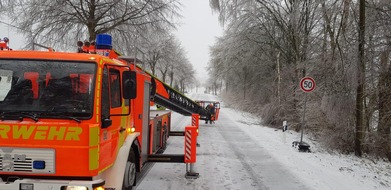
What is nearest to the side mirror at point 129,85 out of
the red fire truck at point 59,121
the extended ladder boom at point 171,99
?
the red fire truck at point 59,121

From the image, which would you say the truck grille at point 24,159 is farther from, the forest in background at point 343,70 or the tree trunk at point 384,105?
the tree trunk at point 384,105

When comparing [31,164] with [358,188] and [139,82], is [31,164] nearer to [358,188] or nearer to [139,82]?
[139,82]

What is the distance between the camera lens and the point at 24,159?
12.8 feet

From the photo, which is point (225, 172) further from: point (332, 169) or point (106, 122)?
point (106, 122)

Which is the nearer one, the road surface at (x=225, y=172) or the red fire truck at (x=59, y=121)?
the red fire truck at (x=59, y=121)

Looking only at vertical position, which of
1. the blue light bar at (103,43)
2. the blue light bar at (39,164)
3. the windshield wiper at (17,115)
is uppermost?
the blue light bar at (103,43)

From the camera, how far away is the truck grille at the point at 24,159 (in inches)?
153

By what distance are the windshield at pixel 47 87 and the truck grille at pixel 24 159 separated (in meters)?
0.43

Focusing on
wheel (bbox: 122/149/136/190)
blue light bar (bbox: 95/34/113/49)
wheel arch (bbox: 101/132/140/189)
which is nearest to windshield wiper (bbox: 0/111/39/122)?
wheel arch (bbox: 101/132/140/189)

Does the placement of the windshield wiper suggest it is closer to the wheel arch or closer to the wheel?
the wheel arch

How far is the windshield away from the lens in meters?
4.05

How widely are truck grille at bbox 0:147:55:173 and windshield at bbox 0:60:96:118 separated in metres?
0.43

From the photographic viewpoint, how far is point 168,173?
24.9 feet

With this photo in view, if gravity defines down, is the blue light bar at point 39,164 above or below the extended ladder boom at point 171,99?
below
